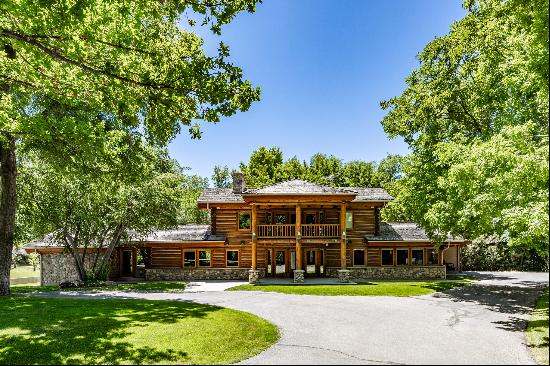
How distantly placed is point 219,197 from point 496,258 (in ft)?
91.1

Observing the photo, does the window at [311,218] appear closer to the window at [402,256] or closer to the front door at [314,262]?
the front door at [314,262]

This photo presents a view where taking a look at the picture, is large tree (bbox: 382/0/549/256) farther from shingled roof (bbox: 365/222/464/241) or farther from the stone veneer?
the stone veneer

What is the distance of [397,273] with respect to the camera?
29.7 meters

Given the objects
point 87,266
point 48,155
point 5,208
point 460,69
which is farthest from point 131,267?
point 460,69

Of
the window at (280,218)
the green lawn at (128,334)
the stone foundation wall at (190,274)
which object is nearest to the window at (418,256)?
the window at (280,218)

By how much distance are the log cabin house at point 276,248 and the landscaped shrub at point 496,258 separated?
8.04 m

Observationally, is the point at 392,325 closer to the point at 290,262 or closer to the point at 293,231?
the point at 293,231

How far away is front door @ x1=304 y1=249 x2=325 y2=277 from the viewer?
30.0 m

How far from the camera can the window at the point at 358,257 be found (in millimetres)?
30531

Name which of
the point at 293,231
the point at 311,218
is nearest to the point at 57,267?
the point at 293,231

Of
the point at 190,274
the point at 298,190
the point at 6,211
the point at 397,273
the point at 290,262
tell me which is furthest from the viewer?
the point at 290,262

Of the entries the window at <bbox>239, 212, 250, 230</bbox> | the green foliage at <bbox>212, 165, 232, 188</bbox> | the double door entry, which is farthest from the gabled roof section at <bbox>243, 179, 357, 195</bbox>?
the green foliage at <bbox>212, 165, 232, 188</bbox>

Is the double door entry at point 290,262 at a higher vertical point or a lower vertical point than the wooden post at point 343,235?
lower

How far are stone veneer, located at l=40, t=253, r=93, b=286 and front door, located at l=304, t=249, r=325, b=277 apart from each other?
56.6 feet
